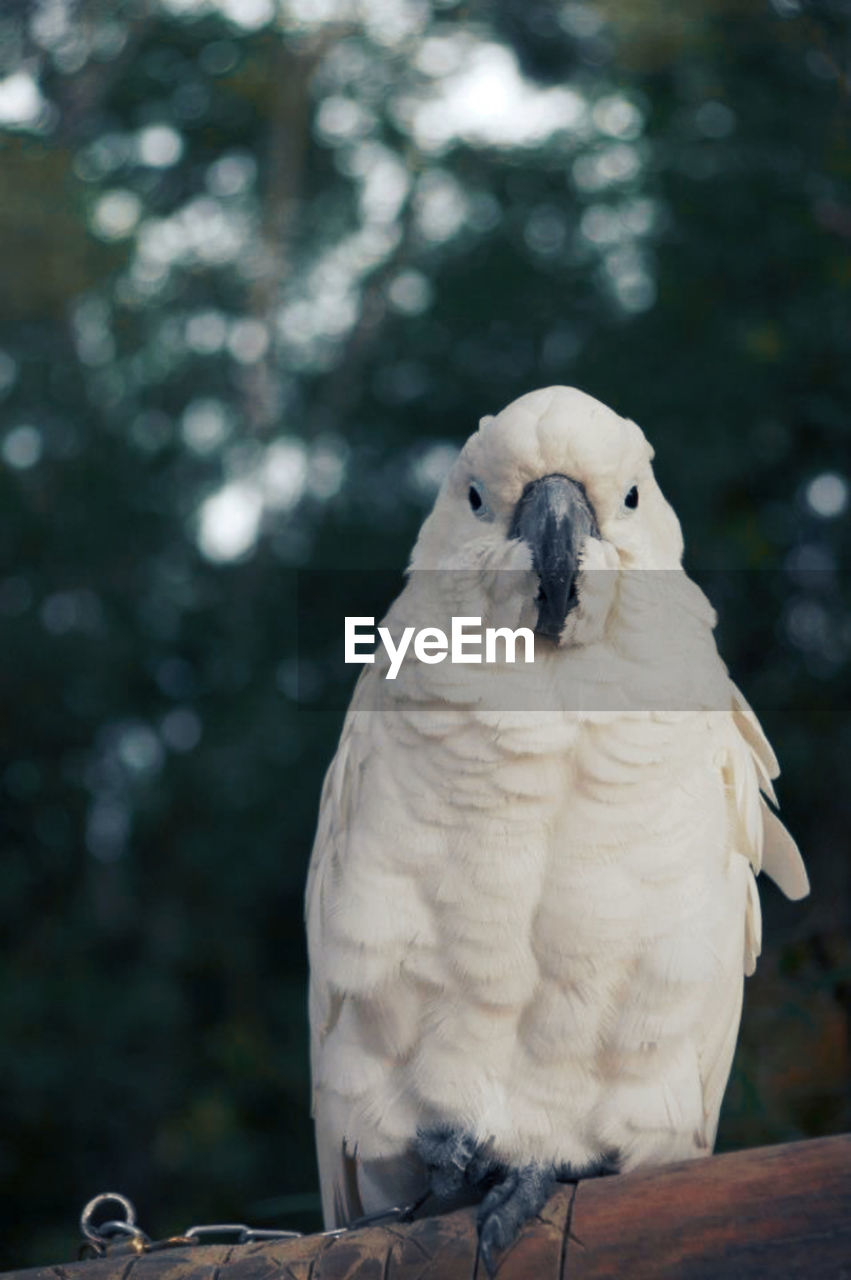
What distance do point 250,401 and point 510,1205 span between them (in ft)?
10.2

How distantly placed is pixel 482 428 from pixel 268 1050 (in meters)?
2.67

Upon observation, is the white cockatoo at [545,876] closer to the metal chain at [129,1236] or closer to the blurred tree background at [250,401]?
the metal chain at [129,1236]

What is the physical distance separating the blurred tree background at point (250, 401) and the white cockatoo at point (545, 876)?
5.76ft

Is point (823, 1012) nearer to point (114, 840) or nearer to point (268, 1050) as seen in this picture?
point (268, 1050)

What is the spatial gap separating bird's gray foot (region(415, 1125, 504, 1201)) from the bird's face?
59 cm

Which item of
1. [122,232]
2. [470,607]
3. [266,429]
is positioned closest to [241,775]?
[266,429]

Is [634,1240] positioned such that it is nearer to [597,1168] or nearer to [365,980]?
[597,1168]

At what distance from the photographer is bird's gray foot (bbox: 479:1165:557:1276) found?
128cm

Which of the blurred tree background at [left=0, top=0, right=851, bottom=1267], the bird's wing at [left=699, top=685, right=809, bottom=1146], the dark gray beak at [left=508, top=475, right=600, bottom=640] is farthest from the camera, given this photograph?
the blurred tree background at [left=0, top=0, right=851, bottom=1267]

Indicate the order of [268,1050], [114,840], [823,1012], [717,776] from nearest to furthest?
1. [717,776]
2. [823,1012]
3. [268,1050]
4. [114,840]

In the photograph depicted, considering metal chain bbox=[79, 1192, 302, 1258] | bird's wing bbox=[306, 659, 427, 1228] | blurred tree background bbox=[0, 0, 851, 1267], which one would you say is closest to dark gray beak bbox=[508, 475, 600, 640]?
bird's wing bbox=[306, 659, 427, 1228]

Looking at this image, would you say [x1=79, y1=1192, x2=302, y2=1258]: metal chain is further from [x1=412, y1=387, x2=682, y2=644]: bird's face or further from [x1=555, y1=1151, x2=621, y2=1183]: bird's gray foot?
[x1=412, y1=387, x2=682, y2=644]: bird's face

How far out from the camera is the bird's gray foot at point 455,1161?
4.70ft

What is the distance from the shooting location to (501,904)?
4.62 ft
